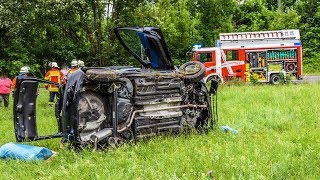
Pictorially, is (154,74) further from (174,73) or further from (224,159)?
(224,159)

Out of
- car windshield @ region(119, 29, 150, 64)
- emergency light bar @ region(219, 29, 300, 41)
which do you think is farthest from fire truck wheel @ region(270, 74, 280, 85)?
car windshield @ region(119, 29, 150, 64)

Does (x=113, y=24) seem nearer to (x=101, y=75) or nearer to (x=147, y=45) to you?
(x=147, y=45)

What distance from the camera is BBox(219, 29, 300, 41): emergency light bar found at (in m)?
21.3

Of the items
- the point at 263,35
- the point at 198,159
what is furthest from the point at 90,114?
the point at 263,35

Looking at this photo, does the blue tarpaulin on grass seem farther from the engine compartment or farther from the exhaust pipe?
the exhaust pipe

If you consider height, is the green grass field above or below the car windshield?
below

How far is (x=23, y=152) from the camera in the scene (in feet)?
19.3

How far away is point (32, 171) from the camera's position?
5227mm

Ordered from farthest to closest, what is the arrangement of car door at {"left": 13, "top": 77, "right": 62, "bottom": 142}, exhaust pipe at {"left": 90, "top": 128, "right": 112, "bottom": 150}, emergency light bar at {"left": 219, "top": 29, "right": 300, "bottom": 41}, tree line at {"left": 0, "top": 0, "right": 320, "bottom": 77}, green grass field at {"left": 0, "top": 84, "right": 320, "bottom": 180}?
emergency light bar at {"left": 219, "top": 29, "right": 300, "bottom": 41} < tree line at {"left": 0, "top": 0, "right": 320, "bottom": 77} < car door at {"left": 13, "top": 77, "right": 62, "bottom": 142} < exhaust pipe at {"left": 90, "top": 128, "right": 112, "bottom": 150} < green grass field at {"left": 0, "top": 84, "right": 320, "bottom": 180}

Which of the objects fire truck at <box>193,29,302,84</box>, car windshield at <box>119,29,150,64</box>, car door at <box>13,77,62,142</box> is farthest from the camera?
fire truck at <box>193,29,302,84</box>

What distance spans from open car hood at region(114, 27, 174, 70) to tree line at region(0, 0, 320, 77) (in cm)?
887

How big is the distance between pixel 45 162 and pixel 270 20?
86.3 ft

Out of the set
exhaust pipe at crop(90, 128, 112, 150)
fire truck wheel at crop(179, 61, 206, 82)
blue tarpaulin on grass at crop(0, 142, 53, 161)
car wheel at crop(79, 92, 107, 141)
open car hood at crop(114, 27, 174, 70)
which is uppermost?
open car hood at crop(114, 27, 174, 70)

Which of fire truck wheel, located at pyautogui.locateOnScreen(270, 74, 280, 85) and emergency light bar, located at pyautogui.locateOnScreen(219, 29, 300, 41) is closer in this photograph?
fire truck wheel, located at pyautogui.locateOnScreen(270, 74, 280, 85)
